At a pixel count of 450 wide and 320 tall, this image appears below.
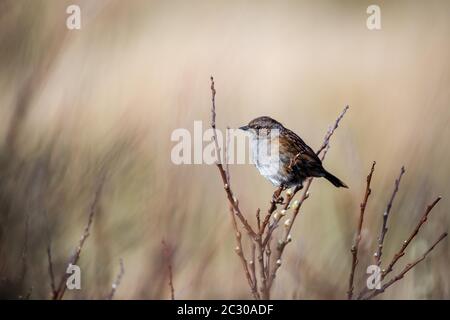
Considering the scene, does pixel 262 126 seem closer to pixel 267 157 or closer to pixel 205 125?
pixel 267 157

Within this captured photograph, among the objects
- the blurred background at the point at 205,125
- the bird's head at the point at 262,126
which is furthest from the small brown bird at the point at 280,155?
the blurred background at the point at 205,125

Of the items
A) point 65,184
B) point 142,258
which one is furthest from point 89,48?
point 142,258

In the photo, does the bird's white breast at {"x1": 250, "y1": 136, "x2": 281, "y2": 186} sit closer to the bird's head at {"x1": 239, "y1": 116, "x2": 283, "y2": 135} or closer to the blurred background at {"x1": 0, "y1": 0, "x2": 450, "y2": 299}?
the bird's head at {"x1": 239, "y1": 116, "x2": 283, "y2": 135}

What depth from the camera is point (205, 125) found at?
604cm

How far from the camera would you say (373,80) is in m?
8.16

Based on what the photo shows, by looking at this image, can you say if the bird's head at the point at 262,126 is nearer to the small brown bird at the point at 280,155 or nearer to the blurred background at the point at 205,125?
the small brown bird at the point at 280,155

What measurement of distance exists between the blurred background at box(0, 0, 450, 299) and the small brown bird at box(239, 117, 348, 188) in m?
0.16

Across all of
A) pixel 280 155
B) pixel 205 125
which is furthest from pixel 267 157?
pixel 205 125

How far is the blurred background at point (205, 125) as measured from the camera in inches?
125

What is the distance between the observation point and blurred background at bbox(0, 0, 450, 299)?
3164 mm

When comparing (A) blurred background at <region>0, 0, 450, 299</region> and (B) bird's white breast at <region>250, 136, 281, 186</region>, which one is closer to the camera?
(A) blurred background at <region>0, 0, 450, 299</region>

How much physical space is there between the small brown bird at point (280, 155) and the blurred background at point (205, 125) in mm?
158

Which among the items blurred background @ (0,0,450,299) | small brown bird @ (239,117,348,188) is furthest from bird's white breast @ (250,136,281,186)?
blurred background @ (0,0,450,299)
